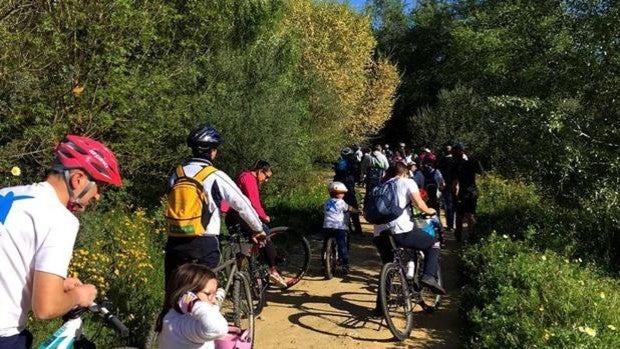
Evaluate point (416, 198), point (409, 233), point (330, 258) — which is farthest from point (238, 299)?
point (330, 258)

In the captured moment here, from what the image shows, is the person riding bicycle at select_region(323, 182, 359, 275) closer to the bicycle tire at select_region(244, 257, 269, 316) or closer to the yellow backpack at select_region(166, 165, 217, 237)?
the bicycle tire at select_region(244, 257, 269, 316)

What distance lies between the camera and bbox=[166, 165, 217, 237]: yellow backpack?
181 inches

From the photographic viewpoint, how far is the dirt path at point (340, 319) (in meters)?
6.28

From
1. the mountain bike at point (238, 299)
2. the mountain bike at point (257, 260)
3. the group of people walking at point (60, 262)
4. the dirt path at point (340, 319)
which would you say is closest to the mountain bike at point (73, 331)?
the group of people walking at point (60, 262)

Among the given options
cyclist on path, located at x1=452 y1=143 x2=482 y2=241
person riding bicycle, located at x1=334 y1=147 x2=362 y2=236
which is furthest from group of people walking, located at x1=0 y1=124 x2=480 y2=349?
person riding bicycle, located at x1=334 y1=147 x2=362 y2=236

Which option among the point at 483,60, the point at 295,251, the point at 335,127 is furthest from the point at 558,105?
the point at 335,127

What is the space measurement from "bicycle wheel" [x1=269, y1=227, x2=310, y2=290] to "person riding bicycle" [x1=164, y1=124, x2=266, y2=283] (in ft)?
10.4

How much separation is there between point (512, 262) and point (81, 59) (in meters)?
6.12

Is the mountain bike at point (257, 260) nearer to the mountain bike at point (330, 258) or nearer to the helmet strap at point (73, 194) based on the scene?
the mountain bike at point (330, 258)

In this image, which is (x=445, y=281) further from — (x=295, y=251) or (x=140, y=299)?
(x=140, y=299)

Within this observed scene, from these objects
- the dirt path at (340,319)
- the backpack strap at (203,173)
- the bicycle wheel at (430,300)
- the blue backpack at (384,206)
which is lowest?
the dirt path at (340,319)

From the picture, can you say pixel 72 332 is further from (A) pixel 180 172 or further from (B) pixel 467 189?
(B) pixel 467 189

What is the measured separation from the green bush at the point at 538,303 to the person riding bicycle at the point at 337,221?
2.23 meters

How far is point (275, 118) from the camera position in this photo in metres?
13.4
